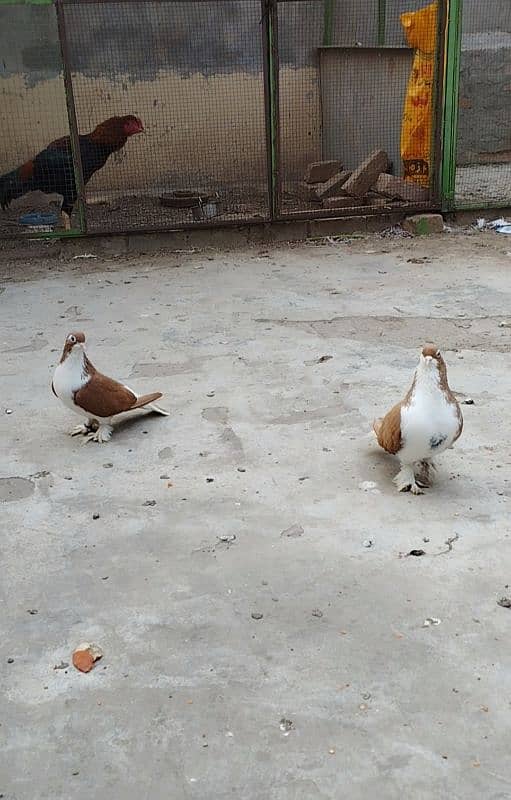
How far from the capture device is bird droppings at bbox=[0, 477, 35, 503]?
10.5ft

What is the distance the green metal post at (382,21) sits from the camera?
28.0 feet

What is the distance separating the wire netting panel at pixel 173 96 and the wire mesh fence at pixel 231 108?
0.02m

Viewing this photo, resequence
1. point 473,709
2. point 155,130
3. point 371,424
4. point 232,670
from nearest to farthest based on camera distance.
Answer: point 473,709 → point 232,670 → point 371,424 → point 155,130

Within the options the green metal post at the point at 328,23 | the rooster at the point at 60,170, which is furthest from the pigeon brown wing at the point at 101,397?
the green metal post at the point at 328,23

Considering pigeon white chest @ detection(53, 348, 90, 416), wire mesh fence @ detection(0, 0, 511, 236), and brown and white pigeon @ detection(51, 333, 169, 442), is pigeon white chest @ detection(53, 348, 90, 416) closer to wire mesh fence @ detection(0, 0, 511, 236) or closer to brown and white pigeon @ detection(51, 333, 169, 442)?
brown and white pigeon @ detection(51, 333, 169, 442)

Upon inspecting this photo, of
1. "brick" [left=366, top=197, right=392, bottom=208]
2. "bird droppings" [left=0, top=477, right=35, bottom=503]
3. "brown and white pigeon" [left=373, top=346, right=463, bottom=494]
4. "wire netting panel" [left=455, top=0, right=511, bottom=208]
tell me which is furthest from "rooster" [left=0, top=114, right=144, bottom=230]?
"brown and white pigeon" [left=373, top=346, right=463, bottom=494]

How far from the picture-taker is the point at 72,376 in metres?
3.55

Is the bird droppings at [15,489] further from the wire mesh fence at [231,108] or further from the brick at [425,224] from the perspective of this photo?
the brick at [425,224]

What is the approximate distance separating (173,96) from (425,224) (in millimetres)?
3969

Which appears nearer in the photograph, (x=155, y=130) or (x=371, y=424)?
(x=371, y=424)

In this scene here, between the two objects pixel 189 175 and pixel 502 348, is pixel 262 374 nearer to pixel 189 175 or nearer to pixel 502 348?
pixel 502 348

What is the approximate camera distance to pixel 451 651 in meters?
2.26

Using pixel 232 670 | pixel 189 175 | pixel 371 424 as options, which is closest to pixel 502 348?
pixel 371 424

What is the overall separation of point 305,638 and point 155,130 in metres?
8.50
